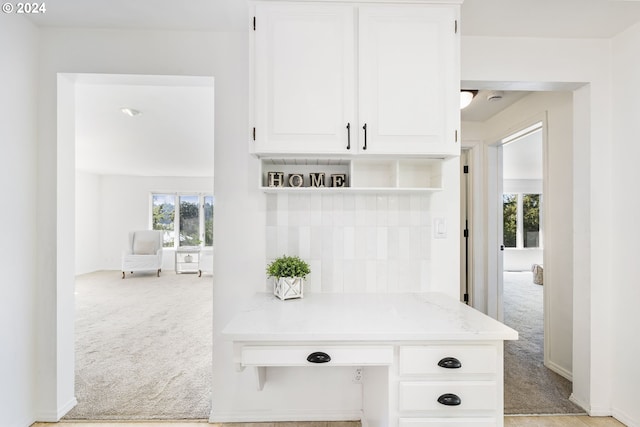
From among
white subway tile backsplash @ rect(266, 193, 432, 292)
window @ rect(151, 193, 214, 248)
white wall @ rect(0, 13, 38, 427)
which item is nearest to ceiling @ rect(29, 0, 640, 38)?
white wall @ rect(0, 13, 38, 427)

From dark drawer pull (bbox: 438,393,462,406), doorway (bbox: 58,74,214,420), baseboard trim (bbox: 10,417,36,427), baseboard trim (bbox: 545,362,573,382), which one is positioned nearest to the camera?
dark drawer pull (bbox: 438,393,462,406)

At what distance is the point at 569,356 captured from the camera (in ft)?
8.62

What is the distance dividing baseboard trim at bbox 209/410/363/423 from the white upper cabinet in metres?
1.57

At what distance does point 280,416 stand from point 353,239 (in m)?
1.17

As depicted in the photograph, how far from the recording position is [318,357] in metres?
1.35

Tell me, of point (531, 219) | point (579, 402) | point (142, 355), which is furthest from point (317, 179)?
point (531, 219)

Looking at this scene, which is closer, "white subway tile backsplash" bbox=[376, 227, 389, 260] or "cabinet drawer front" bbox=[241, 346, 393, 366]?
"cabinet drawer front" bbox=[241, 346, 393, 366]

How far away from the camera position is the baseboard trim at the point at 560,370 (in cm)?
260

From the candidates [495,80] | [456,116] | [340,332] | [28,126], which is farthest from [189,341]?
[495,80]

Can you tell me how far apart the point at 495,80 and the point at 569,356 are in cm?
221

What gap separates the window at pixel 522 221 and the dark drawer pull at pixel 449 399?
28.8ft

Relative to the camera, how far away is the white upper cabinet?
167 centimetres

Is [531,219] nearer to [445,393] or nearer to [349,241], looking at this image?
[349,241]

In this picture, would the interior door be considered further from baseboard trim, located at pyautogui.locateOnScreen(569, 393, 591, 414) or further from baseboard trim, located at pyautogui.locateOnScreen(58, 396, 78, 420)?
baseboard trim, located at pyautogui.locateOnScreen(58, 396, 78, 420)
